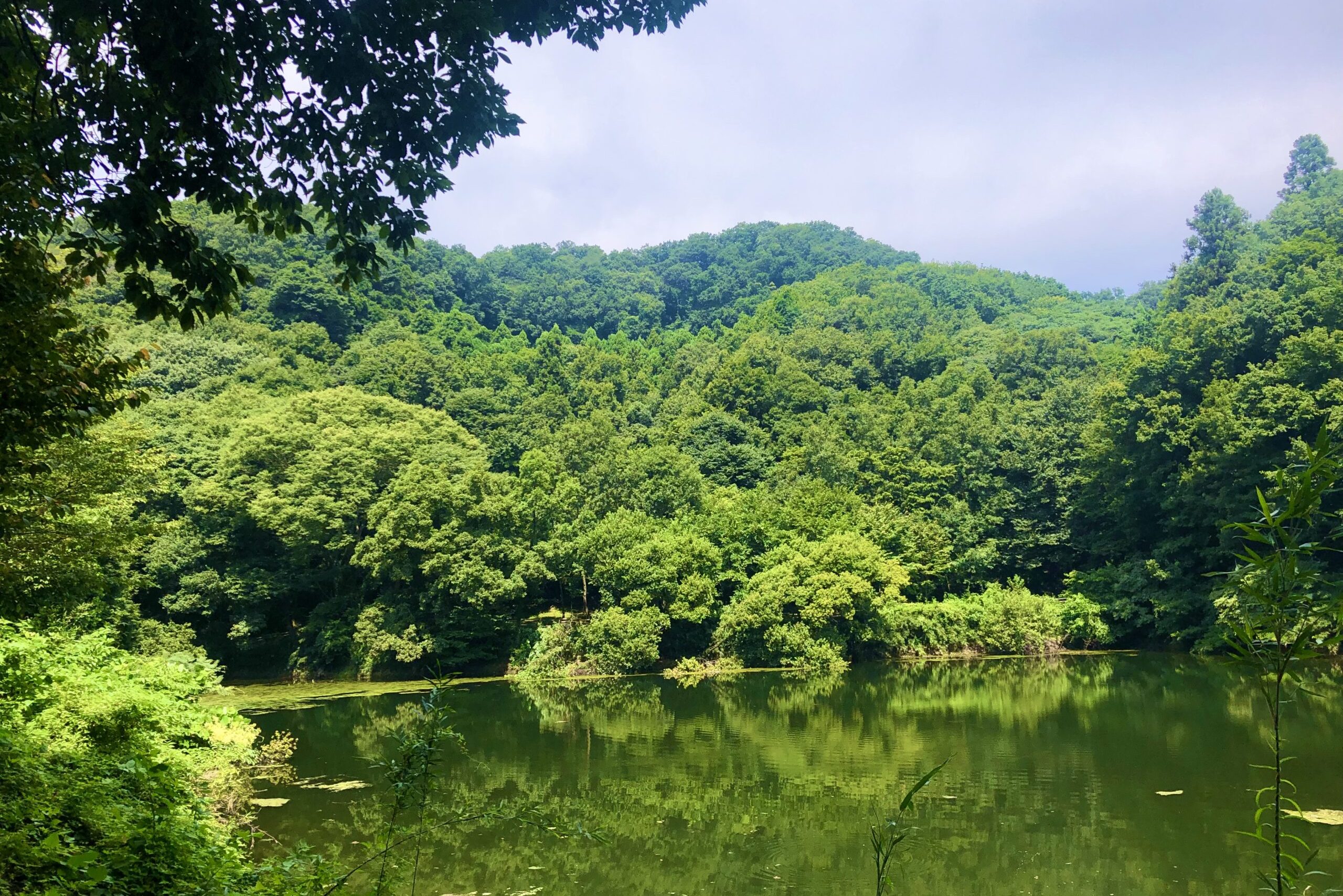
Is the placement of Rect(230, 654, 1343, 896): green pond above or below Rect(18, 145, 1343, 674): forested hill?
below

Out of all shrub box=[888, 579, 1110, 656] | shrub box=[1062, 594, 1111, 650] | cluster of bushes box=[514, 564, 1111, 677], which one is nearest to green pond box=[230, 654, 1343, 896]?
cluster of bushes box=[514, 564, 1111, 677]

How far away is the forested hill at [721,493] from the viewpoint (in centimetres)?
2733

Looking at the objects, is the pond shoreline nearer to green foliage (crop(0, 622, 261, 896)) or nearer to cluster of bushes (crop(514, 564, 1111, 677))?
cluster of bushes (crop(514, 564, 1111, 677))

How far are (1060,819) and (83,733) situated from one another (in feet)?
36.4

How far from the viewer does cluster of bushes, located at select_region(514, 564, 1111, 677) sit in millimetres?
27094

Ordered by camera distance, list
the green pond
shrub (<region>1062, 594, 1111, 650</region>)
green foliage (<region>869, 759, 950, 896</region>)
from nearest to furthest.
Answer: green foliage (<region>869, 759, 950, 896</region>)
the green pond
shrub (<region>1062, 594, 1111, 650</region>)

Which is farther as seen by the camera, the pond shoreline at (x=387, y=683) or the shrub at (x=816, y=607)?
the shrub at (x=816, y=607)

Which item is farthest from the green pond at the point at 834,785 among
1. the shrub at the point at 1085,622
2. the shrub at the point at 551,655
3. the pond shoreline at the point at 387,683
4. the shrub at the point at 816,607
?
the shrub at the point at 1085,622

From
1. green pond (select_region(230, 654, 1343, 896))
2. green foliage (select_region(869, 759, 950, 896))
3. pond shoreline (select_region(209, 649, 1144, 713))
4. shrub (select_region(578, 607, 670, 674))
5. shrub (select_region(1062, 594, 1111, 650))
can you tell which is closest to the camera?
green foliage (select_region(869, 759, 950, 896))

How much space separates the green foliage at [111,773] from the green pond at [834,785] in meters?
1.86

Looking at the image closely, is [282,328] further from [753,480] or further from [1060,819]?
[1060,819]

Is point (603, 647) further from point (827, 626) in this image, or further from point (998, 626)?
point (998, 626)

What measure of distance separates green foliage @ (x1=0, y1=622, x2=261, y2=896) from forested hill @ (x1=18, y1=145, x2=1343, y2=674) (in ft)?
15.8

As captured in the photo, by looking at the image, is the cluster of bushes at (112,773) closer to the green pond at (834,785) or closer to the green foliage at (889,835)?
the green pond at (834,785)
